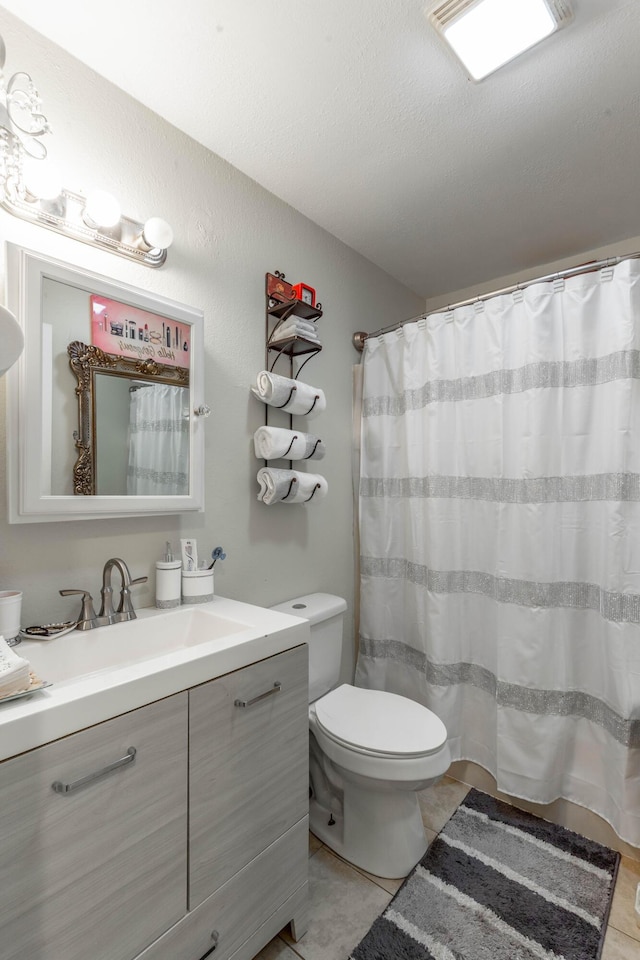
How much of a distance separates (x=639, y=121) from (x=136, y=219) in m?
1.59

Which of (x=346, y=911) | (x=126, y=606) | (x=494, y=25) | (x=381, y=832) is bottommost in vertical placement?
(x=346, y=911)

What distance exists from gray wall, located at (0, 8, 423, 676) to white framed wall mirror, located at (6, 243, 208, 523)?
0.24 ft

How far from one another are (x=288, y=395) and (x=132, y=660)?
1.00 m

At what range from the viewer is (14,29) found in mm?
1127

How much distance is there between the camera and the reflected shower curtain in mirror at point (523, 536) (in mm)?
1538

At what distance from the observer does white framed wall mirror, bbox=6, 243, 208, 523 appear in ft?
3.54

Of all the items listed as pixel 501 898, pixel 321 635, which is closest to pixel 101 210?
pixel 321 635

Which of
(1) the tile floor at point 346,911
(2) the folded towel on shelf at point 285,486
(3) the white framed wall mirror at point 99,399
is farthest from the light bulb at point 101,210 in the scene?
(1) the tile floor at point 346,911

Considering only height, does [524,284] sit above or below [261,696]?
above

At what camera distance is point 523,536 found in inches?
68.1

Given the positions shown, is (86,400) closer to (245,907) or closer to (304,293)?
(304,293)

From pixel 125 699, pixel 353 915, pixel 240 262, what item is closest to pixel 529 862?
pixel 353 915

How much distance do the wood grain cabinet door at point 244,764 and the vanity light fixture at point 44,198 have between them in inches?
46.5

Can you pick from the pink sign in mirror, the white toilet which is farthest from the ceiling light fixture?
the white toilet
